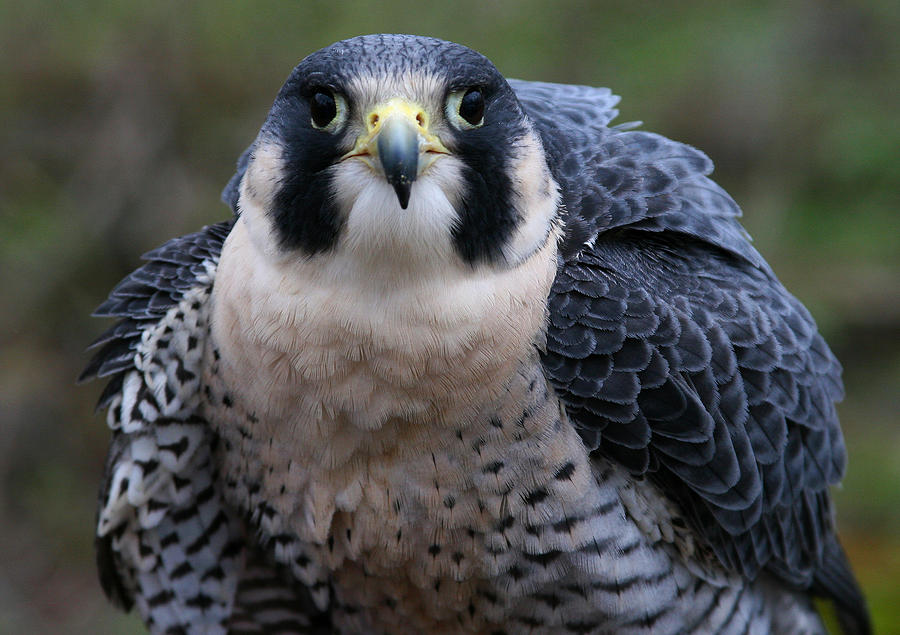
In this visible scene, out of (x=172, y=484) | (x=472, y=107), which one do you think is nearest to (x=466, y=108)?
(x=472, y=107)

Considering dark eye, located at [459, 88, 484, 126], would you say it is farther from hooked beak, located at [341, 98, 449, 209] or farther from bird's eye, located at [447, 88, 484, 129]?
hooked beak, located at [341, 98, 449, 209]

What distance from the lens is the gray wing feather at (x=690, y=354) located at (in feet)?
9.04

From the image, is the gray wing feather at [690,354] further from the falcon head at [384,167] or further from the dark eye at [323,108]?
the dark eye at [323,108]

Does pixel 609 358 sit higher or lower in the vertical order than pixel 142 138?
higher

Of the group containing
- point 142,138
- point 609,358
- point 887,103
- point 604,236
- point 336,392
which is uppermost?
point 887,103

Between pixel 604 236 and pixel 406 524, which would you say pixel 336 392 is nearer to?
pixel 406 524

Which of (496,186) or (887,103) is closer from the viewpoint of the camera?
(496,186)

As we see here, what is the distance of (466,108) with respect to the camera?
2.57 meters

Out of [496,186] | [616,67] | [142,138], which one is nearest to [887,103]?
[616,67]

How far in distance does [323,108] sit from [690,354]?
1201 mm

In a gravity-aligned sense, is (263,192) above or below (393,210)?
below

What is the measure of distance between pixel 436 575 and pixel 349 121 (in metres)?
1.31

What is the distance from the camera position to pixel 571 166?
3.07 meters

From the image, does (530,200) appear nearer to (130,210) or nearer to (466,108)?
(466,108)
